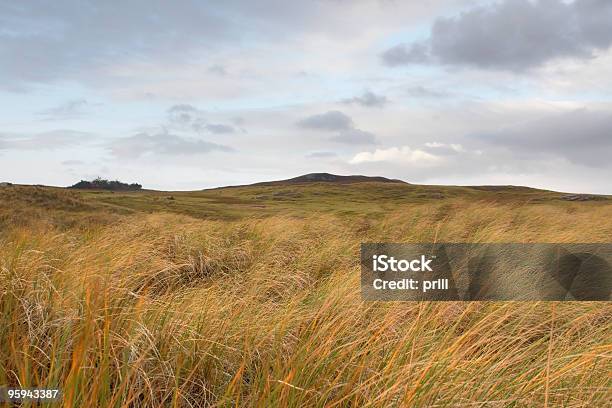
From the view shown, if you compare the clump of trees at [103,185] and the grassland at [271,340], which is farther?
the clump of trees at [103,185]

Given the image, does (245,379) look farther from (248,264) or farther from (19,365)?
(248,264)

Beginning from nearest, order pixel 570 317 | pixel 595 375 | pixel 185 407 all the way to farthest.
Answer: pixel 185 407 < pixel 595 375 < pixel 570 317

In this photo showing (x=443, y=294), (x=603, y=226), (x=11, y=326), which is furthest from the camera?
(x=603, y=226)

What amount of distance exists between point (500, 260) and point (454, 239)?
87.1 inches

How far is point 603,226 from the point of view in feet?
34.1

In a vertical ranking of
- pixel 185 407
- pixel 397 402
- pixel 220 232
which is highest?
pixel 220 232

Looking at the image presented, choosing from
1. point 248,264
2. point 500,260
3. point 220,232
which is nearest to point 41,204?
point 220,232

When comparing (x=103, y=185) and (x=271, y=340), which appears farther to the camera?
(x=103, y=185)

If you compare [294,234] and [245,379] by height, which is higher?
[294,234]

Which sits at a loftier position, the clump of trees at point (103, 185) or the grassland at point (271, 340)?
the clump of trees at point (103, 185)

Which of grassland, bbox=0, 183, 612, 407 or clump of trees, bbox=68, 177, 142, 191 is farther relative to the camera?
clump of trees, bbox=68, 177, 142, 191

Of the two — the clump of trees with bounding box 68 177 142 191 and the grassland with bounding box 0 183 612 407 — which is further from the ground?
the clump of trees with bounding box 68 177 142 191

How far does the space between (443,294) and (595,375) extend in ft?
9.25

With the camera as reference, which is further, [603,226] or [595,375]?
[603,226]
